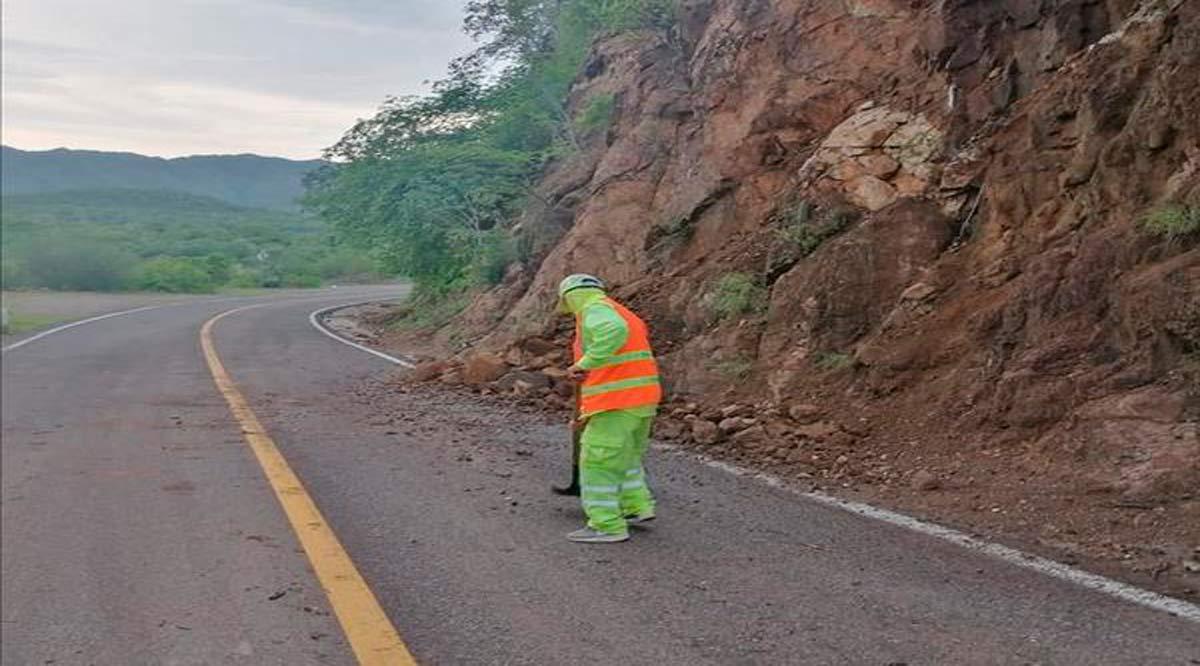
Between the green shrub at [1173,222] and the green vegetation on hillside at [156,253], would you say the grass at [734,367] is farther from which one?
the green vegetation on hillside at [156,253]

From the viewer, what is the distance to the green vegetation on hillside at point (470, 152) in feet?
77.5

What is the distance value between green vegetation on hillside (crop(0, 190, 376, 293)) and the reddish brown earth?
24686 mm

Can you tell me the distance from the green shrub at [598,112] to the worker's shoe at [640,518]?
48.9ft

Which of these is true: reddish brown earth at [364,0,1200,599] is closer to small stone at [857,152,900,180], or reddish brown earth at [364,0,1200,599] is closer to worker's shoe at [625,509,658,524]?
small stone at [857,152,900,180]

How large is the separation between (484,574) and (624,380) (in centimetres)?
131

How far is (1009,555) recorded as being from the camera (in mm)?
5297

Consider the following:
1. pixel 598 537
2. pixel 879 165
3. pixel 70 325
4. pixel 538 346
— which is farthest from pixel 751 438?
pixel 70 325

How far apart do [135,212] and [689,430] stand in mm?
124217

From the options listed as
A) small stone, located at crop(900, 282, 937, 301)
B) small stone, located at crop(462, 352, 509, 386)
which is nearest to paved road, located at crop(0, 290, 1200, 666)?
small stone, located at crop(900, 282, 937, 301)

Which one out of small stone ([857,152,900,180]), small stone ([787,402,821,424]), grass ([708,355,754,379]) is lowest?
small stone ([787,402,821,424])

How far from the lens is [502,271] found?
22250 millimetres

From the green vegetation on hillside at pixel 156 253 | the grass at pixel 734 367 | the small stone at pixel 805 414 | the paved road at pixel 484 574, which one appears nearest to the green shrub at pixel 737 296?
the grass at pixel 734 367

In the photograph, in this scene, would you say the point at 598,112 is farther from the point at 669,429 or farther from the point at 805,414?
the point at 805,414

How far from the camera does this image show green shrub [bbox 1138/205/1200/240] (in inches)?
272
